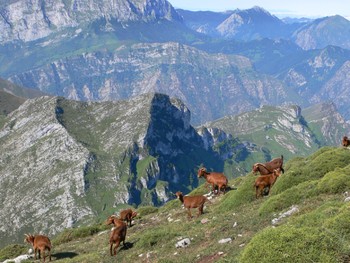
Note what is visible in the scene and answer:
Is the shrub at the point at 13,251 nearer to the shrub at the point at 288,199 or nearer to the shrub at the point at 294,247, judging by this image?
the shrub at the point at 288,199

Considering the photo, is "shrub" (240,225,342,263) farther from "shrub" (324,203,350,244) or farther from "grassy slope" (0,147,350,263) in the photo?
"shrub" (324,203,350,244)

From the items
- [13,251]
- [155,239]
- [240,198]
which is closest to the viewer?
[155,239]

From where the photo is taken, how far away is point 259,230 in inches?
935

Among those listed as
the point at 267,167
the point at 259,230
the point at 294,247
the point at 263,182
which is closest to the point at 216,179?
the point at 267,167

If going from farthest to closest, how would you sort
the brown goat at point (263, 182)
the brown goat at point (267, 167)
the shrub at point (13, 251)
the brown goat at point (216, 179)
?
1. the shrub at point (13, 251)
2. the brown goat at point (216, 179)
3. the brown goat at point (267, 167)
4. the brown goat at point (263, 182)

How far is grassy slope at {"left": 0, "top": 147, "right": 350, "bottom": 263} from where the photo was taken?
15086 millimetres

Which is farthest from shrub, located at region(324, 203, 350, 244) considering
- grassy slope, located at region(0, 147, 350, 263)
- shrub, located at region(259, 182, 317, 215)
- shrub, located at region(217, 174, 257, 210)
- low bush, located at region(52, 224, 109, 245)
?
low bush, located at region(52, 224, 109, 245)

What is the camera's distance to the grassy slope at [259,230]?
15.1 meters

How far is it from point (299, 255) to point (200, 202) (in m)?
18.2

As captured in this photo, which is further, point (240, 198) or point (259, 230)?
point (240, 198)

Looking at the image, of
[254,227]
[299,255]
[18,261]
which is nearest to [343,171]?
[254,227]

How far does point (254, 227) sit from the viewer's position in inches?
982

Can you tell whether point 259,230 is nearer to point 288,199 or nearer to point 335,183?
point 288,199

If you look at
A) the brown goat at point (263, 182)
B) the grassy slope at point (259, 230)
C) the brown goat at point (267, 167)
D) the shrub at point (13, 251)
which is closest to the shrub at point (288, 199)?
the grassy slope at point (259, 230)
